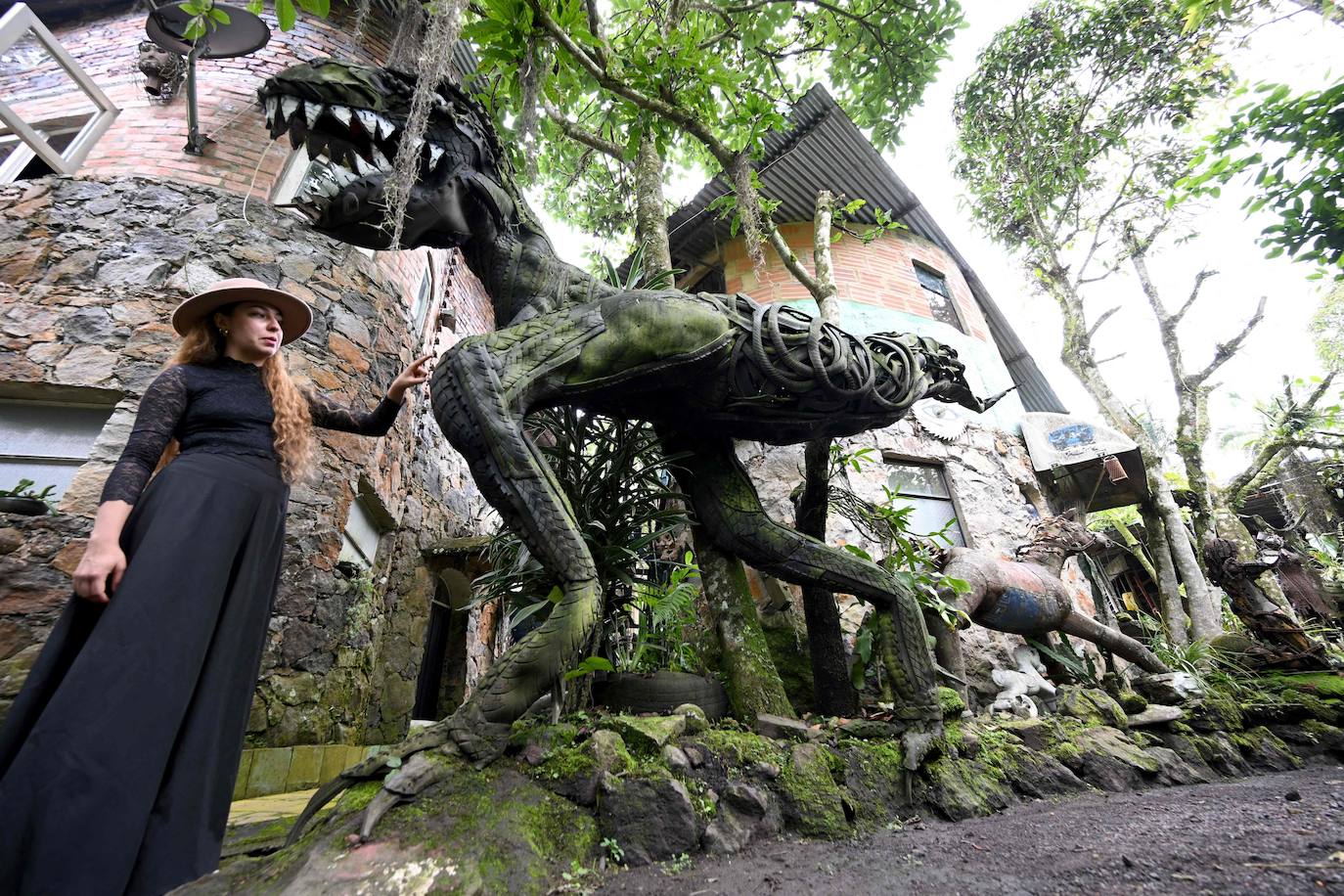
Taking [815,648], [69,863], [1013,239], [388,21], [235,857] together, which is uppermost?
→ [388,21]

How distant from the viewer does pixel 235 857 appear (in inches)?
55.6

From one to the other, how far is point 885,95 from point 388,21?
5524 millimetres

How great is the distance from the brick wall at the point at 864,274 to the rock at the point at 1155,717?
5.06 meters

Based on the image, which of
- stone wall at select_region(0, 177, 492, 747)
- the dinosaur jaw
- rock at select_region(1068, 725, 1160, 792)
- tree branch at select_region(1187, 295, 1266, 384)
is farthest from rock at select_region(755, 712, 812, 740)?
tree branch at select_region(1187, 295, 1266, 384)

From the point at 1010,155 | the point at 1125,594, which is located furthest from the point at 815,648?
the point at 1125,594

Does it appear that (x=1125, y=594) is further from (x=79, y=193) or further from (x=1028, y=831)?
(x=79, y=193)

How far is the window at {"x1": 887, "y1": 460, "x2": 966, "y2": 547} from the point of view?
5.73 metres

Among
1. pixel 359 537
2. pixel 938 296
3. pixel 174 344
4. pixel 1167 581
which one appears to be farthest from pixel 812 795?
pixel 938 296

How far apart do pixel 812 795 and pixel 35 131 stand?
274 inches

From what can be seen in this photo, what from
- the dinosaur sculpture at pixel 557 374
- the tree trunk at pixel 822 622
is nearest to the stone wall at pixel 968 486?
the tree trunk at pixel 822 622

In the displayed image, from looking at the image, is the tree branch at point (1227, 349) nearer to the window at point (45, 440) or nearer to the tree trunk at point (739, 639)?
the tree trunk at point (739, 639)

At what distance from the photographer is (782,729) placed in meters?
2.12

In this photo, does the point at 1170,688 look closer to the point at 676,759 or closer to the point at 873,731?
the point at 873,731

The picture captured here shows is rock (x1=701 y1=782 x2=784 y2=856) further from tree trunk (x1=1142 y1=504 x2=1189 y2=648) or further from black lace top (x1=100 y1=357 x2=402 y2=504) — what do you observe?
tree trunk (x1=1142 y1=504 x2=1189 y2=648)
